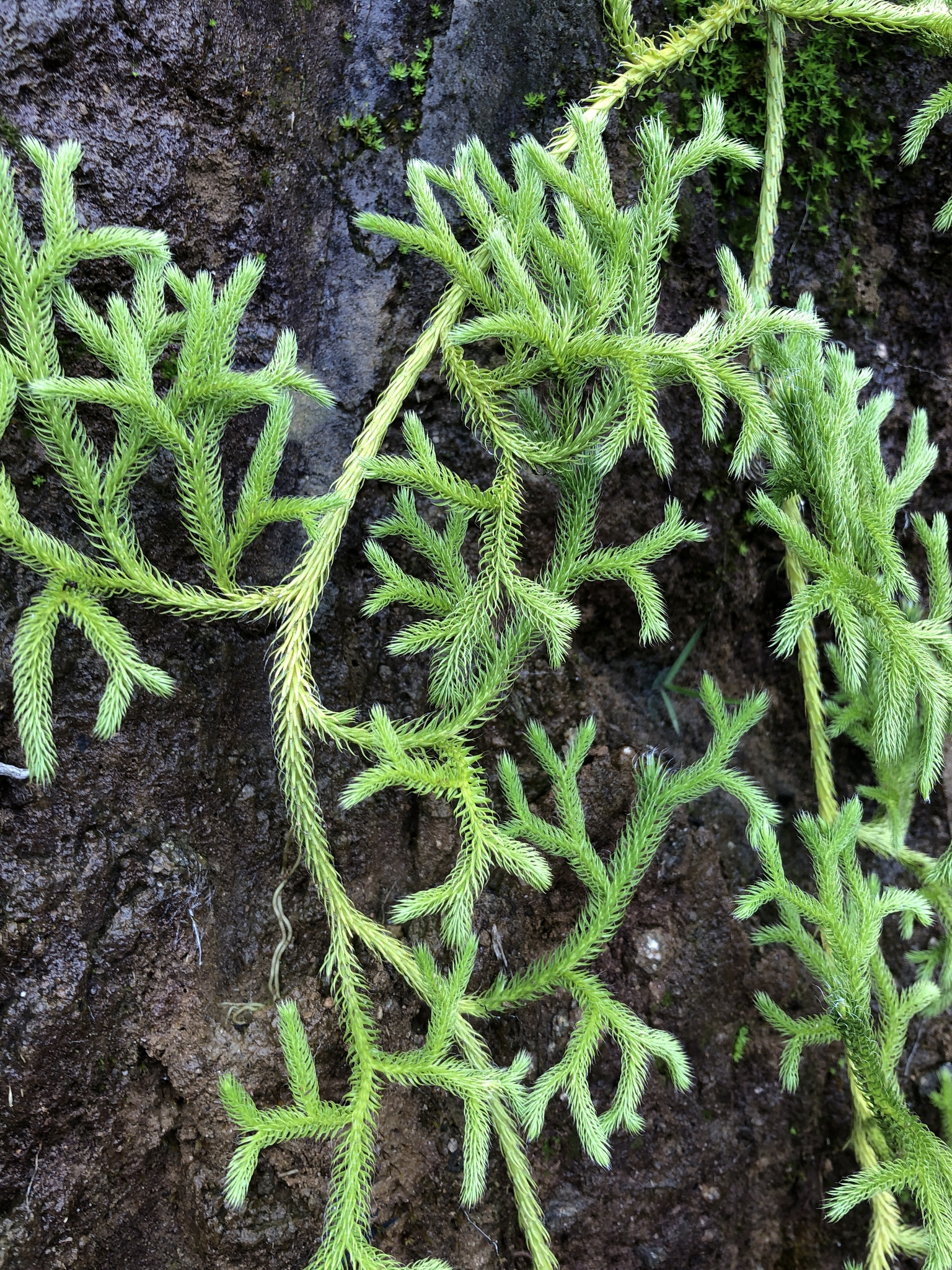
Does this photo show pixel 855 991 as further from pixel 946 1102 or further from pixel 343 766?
pixel 343 766

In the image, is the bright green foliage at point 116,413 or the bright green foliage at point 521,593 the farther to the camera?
the bright green foliage at point 521,593

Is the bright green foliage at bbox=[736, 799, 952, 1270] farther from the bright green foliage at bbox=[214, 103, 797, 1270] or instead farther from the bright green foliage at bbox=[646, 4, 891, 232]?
the bright green foliage at bbox=[646, 4, 891, 232]

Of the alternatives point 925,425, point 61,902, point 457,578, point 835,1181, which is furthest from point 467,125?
point 835,1181

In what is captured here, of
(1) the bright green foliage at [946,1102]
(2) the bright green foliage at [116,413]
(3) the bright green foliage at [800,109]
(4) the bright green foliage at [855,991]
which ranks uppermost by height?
(3) the bright green foliage at [800,109]

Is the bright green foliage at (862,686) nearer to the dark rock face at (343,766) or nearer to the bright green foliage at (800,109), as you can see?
the dark rock face at (343,766)

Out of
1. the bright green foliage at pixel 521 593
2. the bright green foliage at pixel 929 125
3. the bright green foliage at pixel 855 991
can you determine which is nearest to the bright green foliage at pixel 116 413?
the bright green foliage at pixel 521 593

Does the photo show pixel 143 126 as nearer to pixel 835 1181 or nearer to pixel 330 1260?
pixel 330 1260
